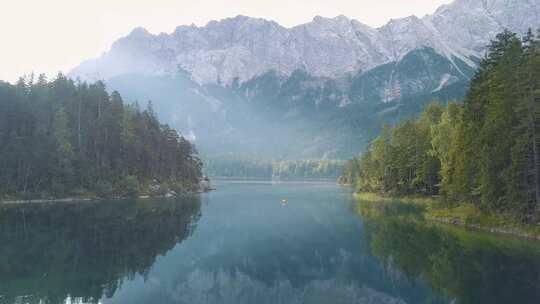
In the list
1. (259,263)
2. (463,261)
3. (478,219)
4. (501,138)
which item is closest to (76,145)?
(259,263)

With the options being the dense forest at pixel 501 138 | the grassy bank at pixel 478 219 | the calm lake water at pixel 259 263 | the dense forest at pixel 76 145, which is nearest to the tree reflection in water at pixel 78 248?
the calm lake water at pixel 259 263

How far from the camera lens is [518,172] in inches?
1993

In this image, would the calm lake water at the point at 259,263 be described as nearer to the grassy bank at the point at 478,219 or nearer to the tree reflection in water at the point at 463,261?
the tree reflection in water at the point at 463,261

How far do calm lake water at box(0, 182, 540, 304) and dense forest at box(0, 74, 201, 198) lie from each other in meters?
44.7

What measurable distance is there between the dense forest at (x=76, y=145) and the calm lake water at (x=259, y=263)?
4469 cm

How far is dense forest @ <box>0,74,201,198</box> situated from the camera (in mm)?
112188

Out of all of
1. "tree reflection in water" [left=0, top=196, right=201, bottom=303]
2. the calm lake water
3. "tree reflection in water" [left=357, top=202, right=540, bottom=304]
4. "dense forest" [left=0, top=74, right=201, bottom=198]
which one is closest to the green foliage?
"dense forest" [left=0, top=74, right=201, bottom=198]

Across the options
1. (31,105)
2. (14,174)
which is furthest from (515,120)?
(31,105)

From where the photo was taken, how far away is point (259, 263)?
4450 cm

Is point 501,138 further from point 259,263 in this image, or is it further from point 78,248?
point 78,248

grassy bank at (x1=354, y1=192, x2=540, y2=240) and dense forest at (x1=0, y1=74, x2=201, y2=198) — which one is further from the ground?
dense forest at (x1=0, y1=74, x2=201, y2=198)

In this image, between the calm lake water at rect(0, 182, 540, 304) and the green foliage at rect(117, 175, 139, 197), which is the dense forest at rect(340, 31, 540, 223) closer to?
the calm lake water at rect(0, 182, 540, 304)

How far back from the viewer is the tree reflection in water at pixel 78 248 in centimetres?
3259

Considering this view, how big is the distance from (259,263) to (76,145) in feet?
321
